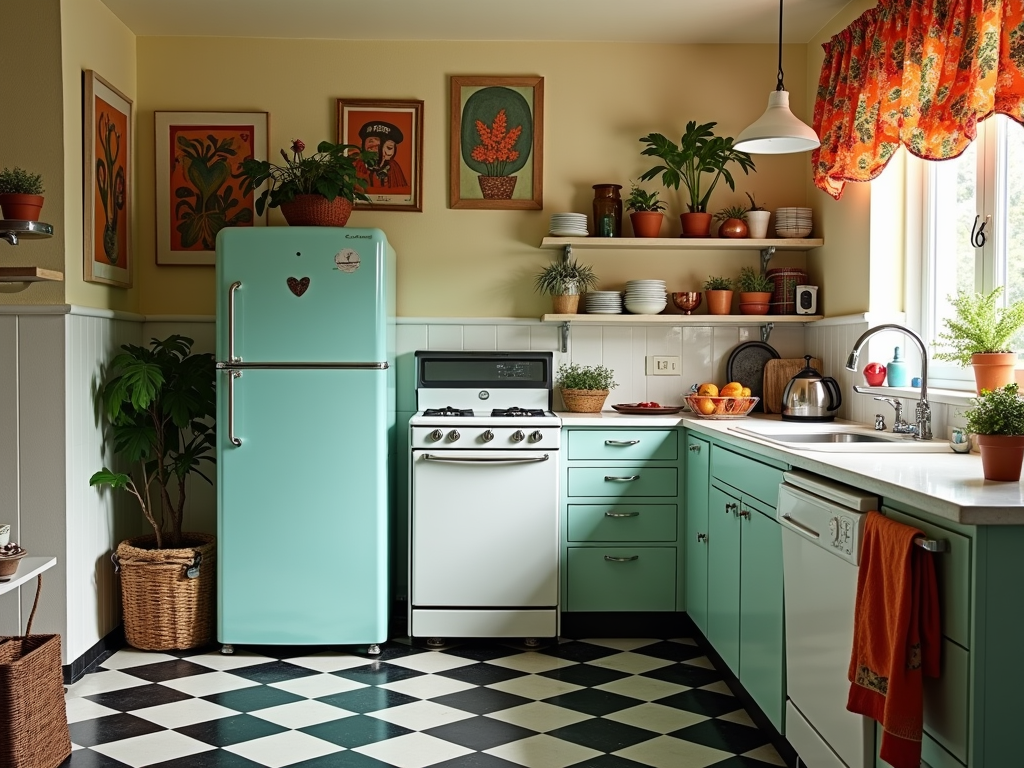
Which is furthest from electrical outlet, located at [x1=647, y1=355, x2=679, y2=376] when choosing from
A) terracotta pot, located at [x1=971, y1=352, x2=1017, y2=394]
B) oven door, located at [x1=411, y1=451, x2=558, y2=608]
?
terracotta pot, located at [x1=971, y1=352, x2=1017, y2=394]

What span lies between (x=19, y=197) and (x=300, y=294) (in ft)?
3.27

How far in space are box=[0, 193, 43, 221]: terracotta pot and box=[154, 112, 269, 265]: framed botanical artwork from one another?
1.17 meters

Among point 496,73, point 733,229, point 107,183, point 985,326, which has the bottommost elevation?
point 985,326

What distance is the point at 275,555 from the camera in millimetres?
3611

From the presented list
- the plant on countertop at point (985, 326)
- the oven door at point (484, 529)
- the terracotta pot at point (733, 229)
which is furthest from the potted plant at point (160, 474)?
the plant on countertop at point (985, 326)

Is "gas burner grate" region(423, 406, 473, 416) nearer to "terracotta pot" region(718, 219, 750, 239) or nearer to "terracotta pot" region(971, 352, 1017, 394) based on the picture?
"terracotta pot" region(718, 219, 750, 239)

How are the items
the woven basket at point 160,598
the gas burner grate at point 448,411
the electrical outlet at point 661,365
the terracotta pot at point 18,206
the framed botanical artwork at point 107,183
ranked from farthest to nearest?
the electrical outlet at point 661,365 < the gas burner grate at point 448,411 < the woven basket at point 160,598 < the framed botanical artwork at point 107,183 < the terracotta pot at point 18,206

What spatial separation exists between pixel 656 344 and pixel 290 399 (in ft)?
5.55

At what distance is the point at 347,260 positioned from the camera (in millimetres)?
3568

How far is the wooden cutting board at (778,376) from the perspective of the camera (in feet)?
13.7

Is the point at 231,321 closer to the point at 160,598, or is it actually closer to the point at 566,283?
the point at 160,598

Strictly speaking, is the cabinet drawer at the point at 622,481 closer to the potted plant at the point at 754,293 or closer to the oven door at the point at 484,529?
the oven door at the point at 484,529

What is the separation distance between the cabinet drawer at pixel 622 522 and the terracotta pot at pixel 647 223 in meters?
1.20

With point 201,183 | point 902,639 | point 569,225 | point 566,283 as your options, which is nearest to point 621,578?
point 566,283
